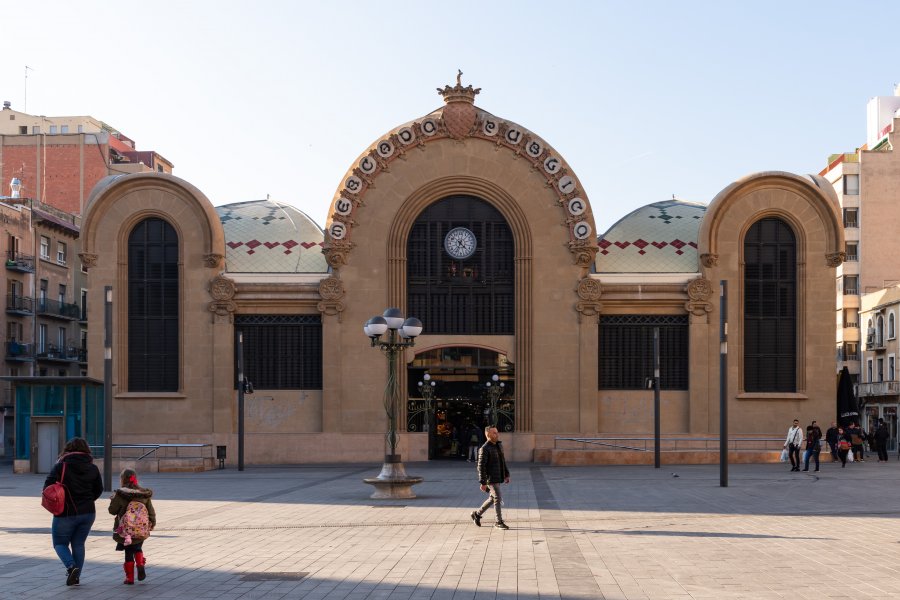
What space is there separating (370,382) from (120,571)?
32836 mm

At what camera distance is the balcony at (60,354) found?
65.6 meters

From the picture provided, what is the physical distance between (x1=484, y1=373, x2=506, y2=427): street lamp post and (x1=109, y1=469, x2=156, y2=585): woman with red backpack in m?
33.0

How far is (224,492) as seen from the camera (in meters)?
31.5

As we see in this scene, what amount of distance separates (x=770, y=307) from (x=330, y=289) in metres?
18.1

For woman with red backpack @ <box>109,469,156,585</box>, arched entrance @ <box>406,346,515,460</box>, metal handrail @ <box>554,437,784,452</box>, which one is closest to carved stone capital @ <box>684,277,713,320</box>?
metal handrail @ <box>554,437,784,452</box>

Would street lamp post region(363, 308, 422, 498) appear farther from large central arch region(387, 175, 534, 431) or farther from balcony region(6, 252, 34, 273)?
balcony region(6, 252, 34, 273)

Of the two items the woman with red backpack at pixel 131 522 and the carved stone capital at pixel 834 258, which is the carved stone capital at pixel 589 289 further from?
the woman with red backpack at pixel 131 522

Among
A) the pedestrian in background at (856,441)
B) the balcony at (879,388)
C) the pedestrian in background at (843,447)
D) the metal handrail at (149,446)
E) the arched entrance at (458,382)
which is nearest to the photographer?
the pedestrian in background at (843,447)

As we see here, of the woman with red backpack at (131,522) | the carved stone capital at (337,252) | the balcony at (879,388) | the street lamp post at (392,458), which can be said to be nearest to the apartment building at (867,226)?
the balcony at (879,388)

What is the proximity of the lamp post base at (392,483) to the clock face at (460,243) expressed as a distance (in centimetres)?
2184

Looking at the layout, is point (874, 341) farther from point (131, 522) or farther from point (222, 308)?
point (131, 522)

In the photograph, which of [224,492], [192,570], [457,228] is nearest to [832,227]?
[457,228]

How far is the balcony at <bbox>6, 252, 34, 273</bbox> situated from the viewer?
62094 millimetres

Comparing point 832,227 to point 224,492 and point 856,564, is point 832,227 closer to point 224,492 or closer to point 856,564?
point 224,492
